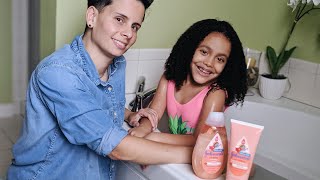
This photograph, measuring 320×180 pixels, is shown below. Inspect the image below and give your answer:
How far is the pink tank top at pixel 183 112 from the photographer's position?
3.96 feet

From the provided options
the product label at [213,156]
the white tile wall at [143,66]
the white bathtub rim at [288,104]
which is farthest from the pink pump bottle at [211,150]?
the white bathtub rim at [288,104]

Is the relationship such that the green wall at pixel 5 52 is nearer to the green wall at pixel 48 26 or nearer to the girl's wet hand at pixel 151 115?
the green wall at pixel 48 26

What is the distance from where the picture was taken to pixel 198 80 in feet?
3.93

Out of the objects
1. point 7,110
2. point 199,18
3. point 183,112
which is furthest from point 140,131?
point 7,110

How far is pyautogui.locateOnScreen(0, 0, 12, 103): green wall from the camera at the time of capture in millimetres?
2416

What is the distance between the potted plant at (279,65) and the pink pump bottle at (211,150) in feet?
3.29

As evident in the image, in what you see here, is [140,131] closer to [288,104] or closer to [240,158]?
[240,158]

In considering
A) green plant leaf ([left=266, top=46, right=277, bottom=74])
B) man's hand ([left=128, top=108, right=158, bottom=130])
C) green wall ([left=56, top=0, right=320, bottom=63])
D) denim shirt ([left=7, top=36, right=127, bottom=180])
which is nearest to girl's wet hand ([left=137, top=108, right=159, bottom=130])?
man's hand ([left=128, top=108, right=158, bottom=130])

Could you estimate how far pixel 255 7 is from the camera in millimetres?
1933

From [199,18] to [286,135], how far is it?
0.68m

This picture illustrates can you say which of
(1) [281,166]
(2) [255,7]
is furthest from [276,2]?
(1) [281,166]

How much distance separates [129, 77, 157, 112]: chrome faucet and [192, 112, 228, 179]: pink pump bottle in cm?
58

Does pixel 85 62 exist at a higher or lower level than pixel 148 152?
higher

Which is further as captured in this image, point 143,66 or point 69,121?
point 143,66
